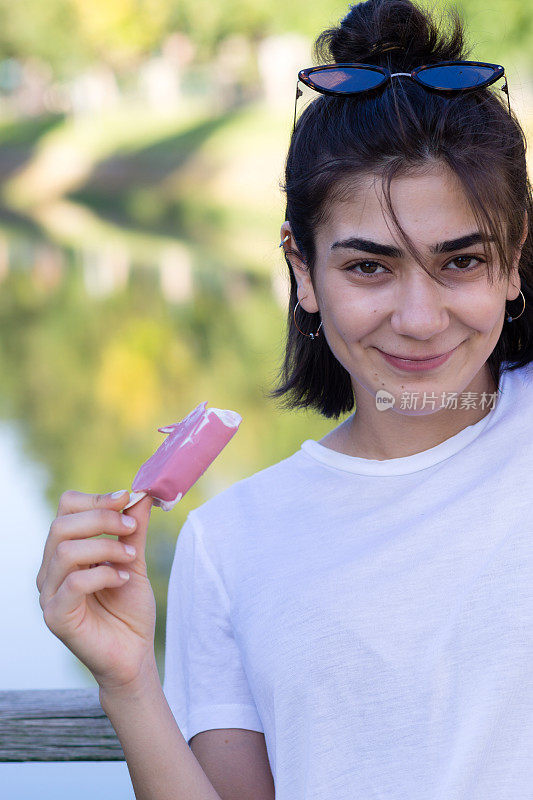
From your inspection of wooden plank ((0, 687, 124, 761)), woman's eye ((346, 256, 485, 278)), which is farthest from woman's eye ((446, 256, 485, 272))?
wooden plank ((0, 687, 124, 761))

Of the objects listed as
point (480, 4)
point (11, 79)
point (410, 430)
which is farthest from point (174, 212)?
point (11, 79)

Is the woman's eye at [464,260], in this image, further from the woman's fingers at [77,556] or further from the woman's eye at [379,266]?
the woman's fingers at [77,556]

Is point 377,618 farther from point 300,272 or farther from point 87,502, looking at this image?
point 300,272

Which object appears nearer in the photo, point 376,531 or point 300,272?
point 376,531

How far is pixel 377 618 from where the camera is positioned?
1760 millimetres

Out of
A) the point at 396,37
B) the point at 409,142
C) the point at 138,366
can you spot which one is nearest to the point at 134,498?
the point at 409,142

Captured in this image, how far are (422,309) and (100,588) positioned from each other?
2.29ft

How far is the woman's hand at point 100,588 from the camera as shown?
1.62m

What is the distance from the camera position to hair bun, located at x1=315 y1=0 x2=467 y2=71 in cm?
198

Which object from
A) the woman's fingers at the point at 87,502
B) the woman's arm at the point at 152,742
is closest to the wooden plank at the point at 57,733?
the woman's arm at the point at 152,742

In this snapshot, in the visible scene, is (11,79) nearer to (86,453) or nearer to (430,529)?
(86,453)

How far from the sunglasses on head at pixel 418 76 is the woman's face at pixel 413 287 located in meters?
0.17

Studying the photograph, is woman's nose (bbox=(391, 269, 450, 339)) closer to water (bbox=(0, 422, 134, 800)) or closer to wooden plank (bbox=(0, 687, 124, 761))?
wooden plank (bbox=(0, 687, 124, 761))

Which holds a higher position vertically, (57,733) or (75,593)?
(75,593)
